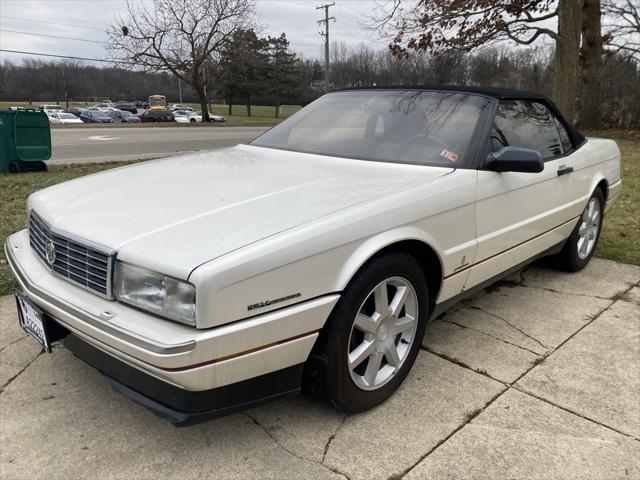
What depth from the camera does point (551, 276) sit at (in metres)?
4.19

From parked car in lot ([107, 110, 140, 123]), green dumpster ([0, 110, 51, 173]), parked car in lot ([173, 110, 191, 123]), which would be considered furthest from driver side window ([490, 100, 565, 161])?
parked car in lot ([173, 110, 191, 123])

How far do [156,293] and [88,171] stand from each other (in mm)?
8098

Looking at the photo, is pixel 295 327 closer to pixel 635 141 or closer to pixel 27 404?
pixel 27 404

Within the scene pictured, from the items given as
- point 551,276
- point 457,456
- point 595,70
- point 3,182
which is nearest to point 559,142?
point 551,276

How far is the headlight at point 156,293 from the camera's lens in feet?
5.64

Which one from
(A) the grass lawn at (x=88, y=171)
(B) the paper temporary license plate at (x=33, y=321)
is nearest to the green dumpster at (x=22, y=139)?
(A) the grass lawn at (x=88, y=171)

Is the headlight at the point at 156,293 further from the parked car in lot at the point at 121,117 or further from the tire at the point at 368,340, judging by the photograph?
the parked car in lot at the point at 121,117

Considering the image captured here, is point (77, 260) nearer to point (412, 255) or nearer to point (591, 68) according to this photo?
point (412, 255)

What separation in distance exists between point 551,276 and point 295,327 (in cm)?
302

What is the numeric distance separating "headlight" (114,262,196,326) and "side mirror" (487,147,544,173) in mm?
1830

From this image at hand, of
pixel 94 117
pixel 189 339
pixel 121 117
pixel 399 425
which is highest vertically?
Result: pixel 121 117

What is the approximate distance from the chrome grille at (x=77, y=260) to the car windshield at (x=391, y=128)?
157 centimetres

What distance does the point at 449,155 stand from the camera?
281 centimetres

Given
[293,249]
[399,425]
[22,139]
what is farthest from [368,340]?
[22,139]
